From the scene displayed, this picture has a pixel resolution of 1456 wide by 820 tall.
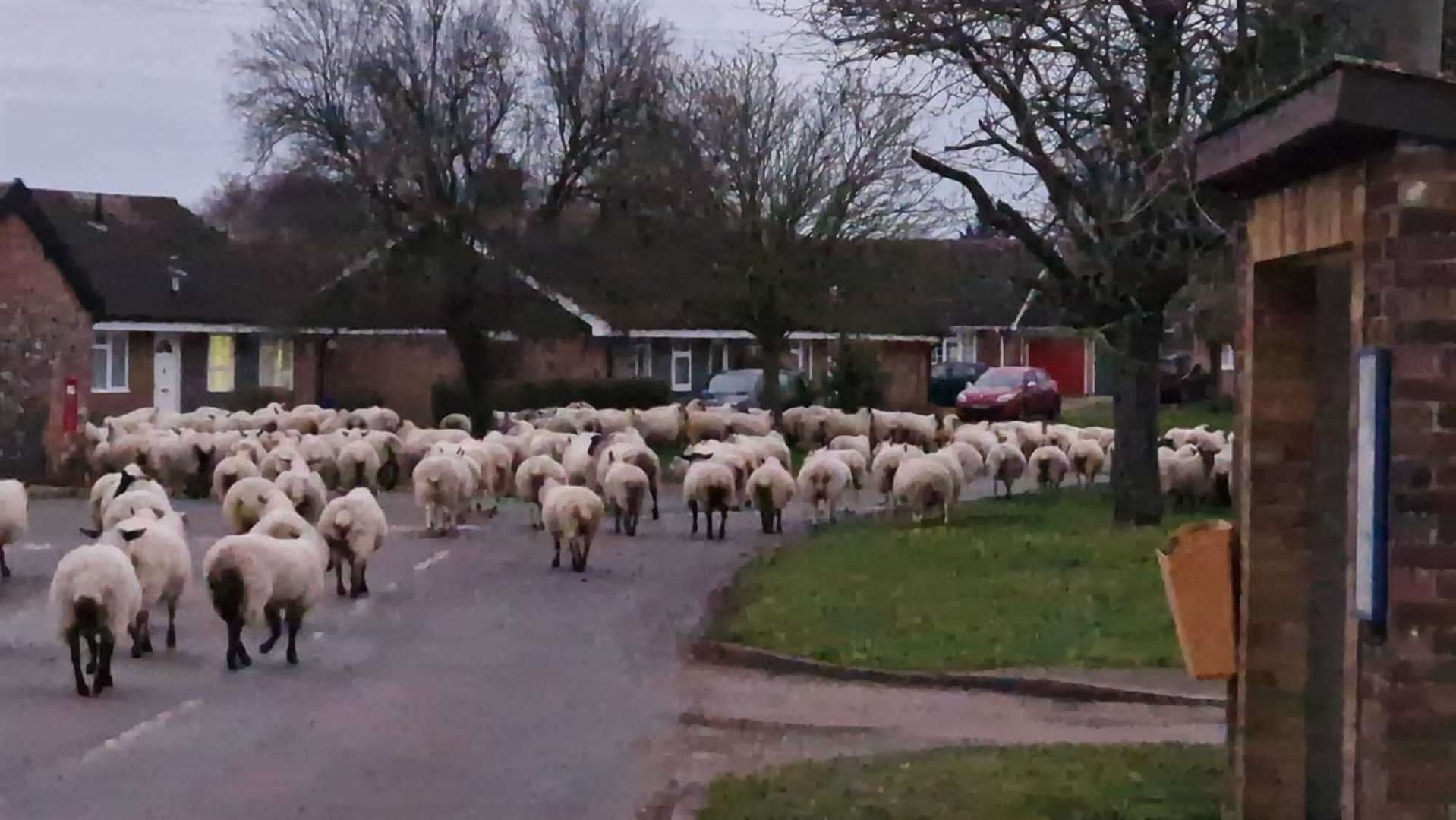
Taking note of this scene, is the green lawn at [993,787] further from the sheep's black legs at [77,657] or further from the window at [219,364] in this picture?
the window at [219,364]

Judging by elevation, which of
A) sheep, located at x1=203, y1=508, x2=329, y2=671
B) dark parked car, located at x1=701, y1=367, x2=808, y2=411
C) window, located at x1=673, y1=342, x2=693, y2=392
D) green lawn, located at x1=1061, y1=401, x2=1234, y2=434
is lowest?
sheep, located at x1=203, y1=508, x2=329, y2=671

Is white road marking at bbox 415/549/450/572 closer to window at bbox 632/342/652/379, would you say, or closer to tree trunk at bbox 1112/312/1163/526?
tree trunk at bbox 1112/312/1163/526

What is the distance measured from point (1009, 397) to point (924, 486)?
2992cm

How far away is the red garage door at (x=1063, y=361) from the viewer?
265ft

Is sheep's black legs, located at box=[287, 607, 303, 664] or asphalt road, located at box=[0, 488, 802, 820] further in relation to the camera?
sheep's black legs, located at box=[287, 607, 303, 664]

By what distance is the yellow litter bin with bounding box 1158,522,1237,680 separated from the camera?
918 centimetres

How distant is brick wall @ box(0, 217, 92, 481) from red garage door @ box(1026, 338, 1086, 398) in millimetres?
50606

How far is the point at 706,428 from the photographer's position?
4200cm

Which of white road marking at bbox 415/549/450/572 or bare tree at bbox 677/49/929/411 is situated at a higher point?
bare tree at bbox 677/49/929/411

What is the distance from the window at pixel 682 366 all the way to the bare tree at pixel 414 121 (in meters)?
15.0

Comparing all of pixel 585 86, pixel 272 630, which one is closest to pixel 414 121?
pixel 585 86

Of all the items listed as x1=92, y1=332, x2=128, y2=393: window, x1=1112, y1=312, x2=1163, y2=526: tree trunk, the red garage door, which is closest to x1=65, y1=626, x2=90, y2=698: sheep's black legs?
x1=1112, y1=312, x2=1163, y2=526: tree trunk

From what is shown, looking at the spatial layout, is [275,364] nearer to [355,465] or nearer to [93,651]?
[355,465]

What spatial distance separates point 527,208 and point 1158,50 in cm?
2877
